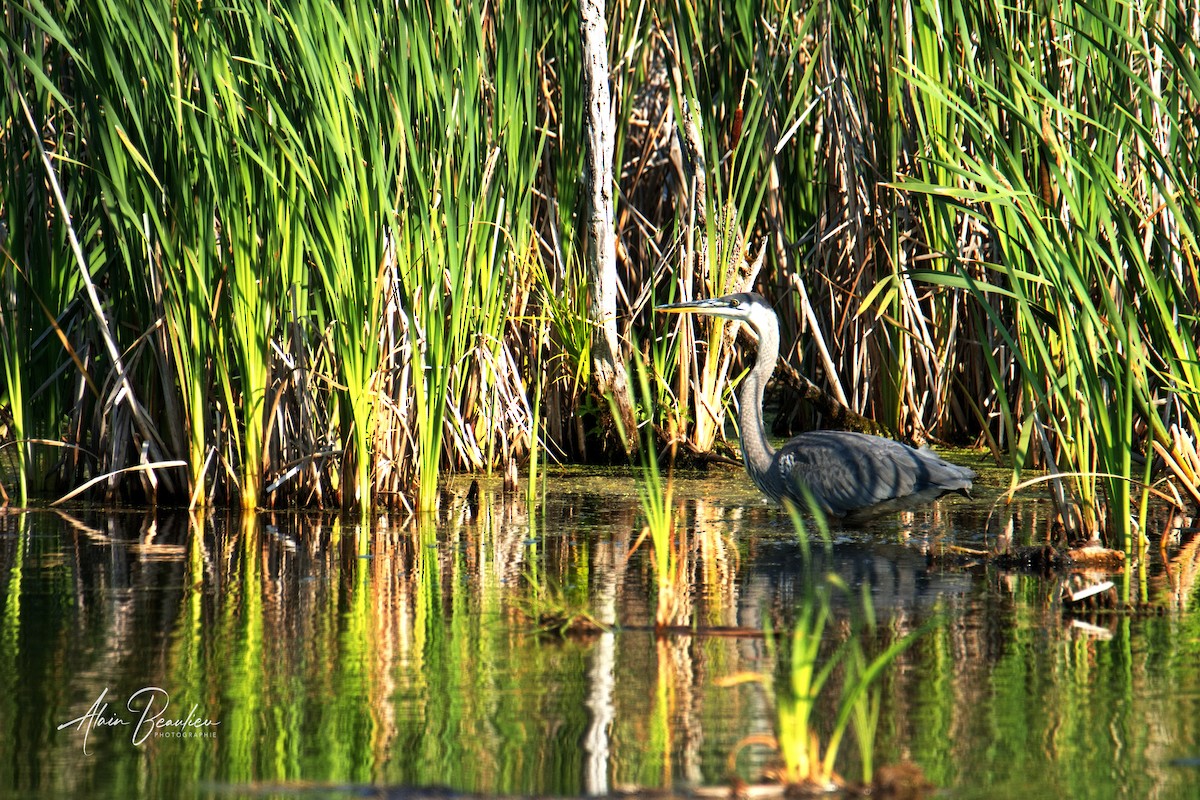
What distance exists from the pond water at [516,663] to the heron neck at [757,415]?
0.40 metres

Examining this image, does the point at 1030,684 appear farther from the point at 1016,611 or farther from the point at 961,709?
the point at 1016,611

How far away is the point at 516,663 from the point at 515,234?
3073mm

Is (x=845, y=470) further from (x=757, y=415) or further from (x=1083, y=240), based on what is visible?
(x=1083, y=240)

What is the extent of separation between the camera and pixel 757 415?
5949mm

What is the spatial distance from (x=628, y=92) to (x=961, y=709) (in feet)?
14.7

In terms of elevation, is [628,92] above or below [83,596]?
above

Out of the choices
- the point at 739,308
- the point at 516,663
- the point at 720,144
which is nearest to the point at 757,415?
the point at 739,308

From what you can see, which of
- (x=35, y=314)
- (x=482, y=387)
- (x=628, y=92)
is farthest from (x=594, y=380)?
(x=35, y=314)

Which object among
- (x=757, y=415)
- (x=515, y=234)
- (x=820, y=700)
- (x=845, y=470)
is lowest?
(x=820, y=700)

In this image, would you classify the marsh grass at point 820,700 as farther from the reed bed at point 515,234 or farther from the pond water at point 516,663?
the reed bed at point 515,234

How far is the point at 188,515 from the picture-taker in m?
5.61

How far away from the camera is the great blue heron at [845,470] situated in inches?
216

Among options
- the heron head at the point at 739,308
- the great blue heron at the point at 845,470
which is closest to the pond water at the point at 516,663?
the great blue heron at the point at 845,470

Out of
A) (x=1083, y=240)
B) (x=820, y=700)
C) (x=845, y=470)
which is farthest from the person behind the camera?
(x=845, y=470)
